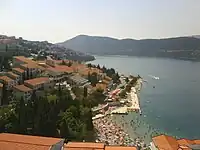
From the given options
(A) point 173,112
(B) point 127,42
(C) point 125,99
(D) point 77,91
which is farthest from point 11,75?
(B) point 127,42

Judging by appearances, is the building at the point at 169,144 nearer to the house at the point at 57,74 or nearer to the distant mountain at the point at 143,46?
the house at the point at 57,74

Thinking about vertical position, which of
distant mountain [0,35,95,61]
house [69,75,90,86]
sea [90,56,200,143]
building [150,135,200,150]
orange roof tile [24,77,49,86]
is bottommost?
sea [90,56,200,143]

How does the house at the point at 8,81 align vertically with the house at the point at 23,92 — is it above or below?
above

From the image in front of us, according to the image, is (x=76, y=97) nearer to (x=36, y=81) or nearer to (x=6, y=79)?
(x=36, y=81)

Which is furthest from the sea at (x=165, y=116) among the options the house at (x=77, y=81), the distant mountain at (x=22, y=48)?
the distant mountain at (x=22, y=48)

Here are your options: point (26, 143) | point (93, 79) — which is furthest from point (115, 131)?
point (93, 79)

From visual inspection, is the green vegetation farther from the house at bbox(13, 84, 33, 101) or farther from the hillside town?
the house at bbox(13, 84, 33, 101)

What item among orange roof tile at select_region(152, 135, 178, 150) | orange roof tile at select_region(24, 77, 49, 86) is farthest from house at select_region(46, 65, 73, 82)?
orange roof tile at select_region(152, 135, 178, 150)

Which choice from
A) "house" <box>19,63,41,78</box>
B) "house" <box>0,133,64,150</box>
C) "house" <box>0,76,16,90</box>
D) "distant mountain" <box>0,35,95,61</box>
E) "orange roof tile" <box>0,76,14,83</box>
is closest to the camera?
"house" <box>0,133,64,150</box>
